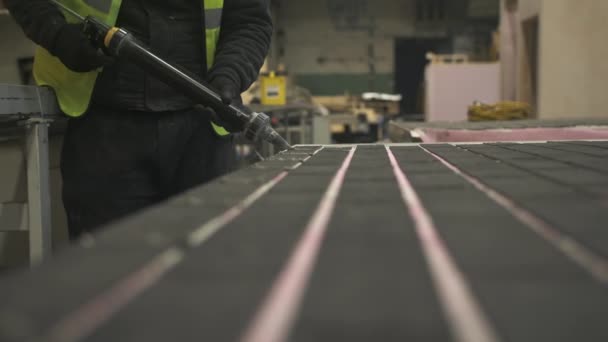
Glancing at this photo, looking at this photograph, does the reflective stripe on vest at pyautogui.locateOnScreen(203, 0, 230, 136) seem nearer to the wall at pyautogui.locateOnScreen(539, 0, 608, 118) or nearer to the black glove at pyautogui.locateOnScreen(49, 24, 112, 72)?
the black glove at pyautogui.locateOnScreen(49, 24, 112, 72)

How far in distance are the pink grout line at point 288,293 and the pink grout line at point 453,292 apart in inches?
3.0

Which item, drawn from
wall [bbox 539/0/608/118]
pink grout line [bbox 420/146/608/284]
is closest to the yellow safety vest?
pink grout line [bbox 420/146/608/284]

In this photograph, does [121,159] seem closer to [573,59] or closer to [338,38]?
[573,59]

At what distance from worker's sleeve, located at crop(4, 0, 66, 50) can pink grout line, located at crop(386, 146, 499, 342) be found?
104cm

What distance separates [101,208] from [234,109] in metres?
0.40

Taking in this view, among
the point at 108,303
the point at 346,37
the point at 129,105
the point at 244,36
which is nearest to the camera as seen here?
the point at 108,303

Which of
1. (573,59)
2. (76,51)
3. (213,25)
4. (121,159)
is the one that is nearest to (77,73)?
(76,51)

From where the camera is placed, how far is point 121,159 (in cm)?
128

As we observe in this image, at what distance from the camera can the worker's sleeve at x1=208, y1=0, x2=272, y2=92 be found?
138 cm

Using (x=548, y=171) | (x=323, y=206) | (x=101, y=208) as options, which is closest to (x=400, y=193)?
(x=323, y=206)

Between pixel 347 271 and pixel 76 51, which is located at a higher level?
pixel 76 51

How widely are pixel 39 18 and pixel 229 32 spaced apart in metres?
0.46

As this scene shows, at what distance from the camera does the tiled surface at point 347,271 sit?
0.27 meters

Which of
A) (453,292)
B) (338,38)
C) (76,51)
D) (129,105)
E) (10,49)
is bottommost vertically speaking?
(453,292)
